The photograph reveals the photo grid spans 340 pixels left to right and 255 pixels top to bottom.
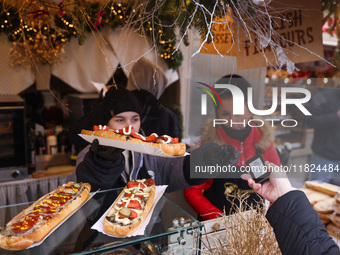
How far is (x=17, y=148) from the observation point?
2578 millimetres

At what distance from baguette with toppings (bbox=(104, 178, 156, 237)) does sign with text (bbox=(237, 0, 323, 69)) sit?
87 cm

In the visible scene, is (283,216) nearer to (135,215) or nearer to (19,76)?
(135,215)

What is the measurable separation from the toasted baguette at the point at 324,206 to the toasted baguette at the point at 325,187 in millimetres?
81

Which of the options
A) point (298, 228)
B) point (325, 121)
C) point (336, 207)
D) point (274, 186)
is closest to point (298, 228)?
point (298, 228)

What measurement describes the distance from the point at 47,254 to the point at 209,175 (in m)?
1.17

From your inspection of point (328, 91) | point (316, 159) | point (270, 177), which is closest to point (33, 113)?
point (270, 177)

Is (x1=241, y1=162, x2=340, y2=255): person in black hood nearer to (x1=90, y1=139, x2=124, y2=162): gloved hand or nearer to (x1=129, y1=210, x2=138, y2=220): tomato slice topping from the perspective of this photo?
(x1=129, y1=210, x2=138, y2=220): tomato slice topping

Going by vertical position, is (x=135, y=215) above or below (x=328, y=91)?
below

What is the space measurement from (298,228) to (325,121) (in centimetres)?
220

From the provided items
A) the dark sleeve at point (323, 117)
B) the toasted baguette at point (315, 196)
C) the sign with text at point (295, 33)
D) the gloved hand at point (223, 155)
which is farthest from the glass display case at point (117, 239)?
the dark sleeve at point (323, 117)

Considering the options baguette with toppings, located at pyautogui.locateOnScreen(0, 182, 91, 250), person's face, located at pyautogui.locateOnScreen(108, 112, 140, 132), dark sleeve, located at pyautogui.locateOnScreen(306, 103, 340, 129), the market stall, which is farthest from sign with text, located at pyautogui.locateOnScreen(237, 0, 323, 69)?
dark sleeve, located at pyautogui.locateOnScreen(306, 103, 340, 129)

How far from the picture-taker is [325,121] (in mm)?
2861

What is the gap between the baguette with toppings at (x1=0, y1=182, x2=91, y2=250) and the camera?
99cm

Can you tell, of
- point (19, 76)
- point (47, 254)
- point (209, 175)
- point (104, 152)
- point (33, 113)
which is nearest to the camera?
point (47, 254)
